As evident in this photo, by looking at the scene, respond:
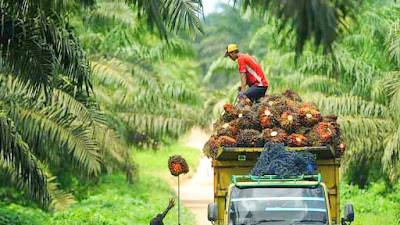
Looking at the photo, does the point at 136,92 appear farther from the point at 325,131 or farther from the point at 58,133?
the point at 325,131

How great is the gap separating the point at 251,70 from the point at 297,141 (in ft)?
9.51

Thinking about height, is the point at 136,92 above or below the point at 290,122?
below

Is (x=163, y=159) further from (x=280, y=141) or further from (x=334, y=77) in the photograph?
(x=280, y=141)

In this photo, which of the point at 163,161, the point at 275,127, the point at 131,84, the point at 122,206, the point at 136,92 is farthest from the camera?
the point at 163,161

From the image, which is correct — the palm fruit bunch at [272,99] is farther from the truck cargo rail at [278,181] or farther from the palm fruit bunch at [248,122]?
the truck cargo rail at [278,181]

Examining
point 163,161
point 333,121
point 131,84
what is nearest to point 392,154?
point 333,121

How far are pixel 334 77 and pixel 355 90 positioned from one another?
1.05m

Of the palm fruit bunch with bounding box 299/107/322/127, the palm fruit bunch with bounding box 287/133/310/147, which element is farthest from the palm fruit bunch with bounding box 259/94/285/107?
the palm fruit bunch with bounding box 287/133/310/147

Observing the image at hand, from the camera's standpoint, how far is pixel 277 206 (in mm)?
11477

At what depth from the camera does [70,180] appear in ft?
89.0

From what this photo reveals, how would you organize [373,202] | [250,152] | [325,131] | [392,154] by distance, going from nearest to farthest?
1. [250,152]
2. [325,131]
3. [392,154]
4. [373,202]

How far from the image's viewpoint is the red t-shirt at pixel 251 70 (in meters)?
15.3

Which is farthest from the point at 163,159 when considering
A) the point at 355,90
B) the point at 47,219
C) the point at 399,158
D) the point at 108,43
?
the point at 399,158

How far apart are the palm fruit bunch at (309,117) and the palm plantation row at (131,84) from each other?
44.5 inches
